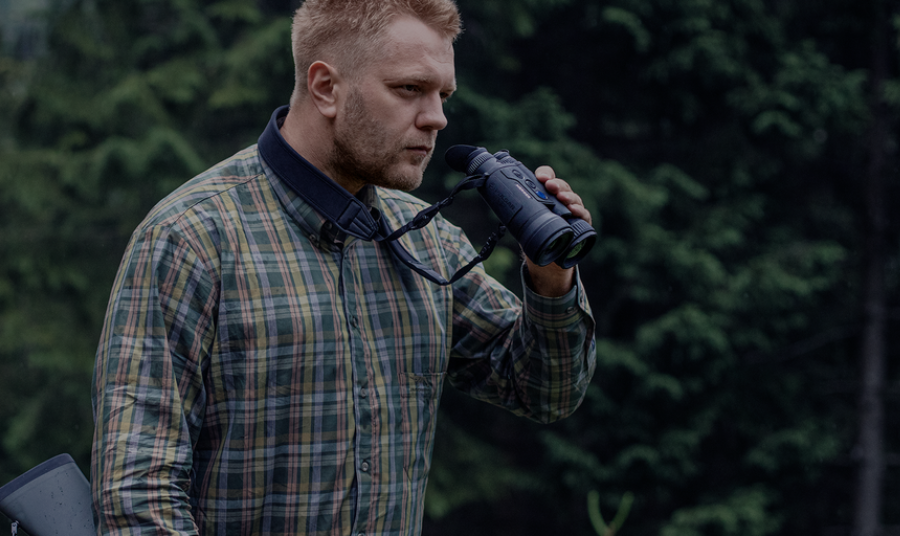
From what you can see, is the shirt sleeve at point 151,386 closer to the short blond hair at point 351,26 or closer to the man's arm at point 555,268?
the short blond hair at point 351,26

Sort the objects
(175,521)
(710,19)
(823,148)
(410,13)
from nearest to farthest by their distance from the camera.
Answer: (175,521)
(410,13)
(710,19)
(823,148)

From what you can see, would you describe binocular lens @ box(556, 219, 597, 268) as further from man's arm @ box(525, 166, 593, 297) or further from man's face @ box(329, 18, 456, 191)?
man's face @ box(329, 18, 456, 191)

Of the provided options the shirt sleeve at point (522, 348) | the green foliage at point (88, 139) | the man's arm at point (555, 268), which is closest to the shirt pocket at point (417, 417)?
the shirt sleeve at point (522, 348)

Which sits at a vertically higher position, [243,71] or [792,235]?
[792,235]

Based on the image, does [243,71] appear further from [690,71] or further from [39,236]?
[690,71]

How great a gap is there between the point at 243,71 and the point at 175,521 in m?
5.97

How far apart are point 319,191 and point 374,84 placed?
8.5 inches

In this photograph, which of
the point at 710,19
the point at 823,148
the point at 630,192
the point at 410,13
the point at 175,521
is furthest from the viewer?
the point at 823,148

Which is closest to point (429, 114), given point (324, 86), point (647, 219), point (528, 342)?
point (324, 86)

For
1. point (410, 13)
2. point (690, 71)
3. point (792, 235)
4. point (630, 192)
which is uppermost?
point (690, 71)

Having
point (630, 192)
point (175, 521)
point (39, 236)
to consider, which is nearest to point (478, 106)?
point (630, 192)

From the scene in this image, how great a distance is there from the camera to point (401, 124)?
1459 mm

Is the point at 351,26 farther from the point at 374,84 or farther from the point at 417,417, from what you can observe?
the point at 417,417

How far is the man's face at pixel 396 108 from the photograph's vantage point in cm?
143
